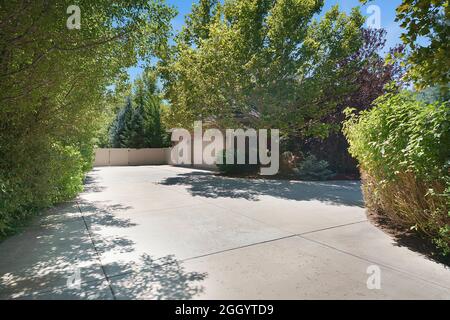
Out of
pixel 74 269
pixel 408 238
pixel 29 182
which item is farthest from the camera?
pixel 29 182

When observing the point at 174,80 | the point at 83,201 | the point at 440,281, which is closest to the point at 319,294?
the point at 440,281

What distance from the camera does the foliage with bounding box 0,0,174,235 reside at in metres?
3.23

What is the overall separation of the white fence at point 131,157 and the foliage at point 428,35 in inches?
874

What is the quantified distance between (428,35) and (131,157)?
23.7 meters

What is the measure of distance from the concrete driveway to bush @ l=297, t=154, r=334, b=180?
5839 mm

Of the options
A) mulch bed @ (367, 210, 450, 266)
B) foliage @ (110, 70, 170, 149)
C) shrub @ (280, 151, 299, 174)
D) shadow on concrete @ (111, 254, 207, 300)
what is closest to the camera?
shadow on concrete @ (111, 254, 207, 300)

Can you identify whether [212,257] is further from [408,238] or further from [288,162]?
[288,162]

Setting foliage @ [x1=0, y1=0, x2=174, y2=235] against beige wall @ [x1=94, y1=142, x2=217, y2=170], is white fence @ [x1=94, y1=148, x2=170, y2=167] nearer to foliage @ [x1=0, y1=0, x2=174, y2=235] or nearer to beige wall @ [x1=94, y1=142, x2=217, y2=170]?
beige wall @ [x1=94, y1=142, x2=217, y2=170]

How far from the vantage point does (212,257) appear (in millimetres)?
3625

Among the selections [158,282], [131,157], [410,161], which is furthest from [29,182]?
[131,157]

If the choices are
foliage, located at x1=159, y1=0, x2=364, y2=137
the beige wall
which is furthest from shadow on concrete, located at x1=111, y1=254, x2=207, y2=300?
the beige wall

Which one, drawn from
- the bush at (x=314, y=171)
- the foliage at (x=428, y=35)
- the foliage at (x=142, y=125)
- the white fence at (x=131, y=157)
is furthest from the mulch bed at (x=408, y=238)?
the foliage at (x=142, y=125)

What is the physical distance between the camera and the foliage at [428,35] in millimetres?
3109
